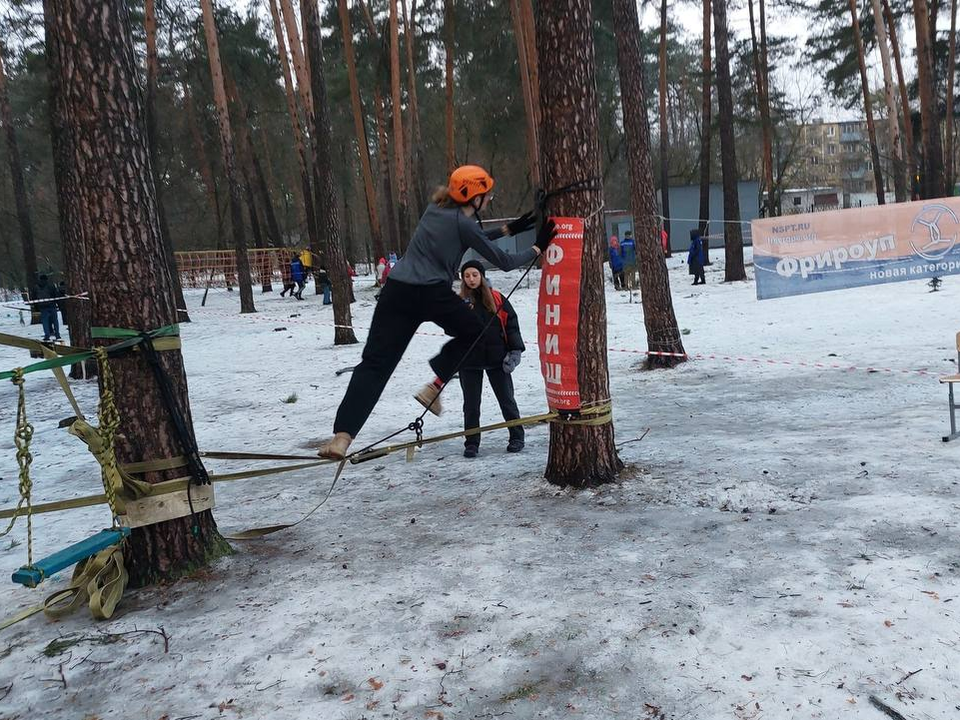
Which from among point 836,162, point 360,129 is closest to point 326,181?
point 360,129

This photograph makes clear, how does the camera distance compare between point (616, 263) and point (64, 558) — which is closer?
point (64, 558)

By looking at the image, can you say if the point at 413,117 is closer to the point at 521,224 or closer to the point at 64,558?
the point at 521,224

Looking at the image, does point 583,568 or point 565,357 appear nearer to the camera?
point 583,568

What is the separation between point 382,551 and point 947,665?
263cm

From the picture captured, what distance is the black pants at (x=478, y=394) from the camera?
21.0 feet

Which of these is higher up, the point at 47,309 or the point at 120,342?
the point at 47,309

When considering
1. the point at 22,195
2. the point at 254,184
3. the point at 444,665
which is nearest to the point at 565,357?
the point at 444,665

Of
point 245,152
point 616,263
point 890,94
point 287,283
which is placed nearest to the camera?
point 616,263

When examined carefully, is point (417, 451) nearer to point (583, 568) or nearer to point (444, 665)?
point (583, 568)

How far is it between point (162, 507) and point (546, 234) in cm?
263

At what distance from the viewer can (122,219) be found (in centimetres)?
383

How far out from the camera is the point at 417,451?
21.6ft

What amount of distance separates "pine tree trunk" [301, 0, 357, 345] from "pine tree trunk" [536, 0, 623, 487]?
31.5 ft

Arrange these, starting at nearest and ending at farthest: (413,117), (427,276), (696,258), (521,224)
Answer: (427,276) → (521,224) → (696,258) → (413,117)
